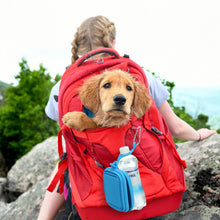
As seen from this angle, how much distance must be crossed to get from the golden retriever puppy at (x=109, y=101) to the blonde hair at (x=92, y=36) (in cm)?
63

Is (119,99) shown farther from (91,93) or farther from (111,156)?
(111,156)

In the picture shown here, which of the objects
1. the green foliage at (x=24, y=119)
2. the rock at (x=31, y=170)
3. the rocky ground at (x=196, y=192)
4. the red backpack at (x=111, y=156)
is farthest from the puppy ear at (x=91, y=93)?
the green foliage at (x=24, y=119)

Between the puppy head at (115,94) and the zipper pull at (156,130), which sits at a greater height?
the puppy head at (115,94)

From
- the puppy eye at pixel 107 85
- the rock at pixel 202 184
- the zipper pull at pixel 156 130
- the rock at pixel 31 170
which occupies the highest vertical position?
the puppy eye at pixel 107 85

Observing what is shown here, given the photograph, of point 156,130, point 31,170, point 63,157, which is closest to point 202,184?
point 156,130

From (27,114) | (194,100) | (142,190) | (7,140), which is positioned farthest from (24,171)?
(7,140)

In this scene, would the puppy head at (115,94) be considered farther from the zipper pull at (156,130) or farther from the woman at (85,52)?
the woman at (85,52)

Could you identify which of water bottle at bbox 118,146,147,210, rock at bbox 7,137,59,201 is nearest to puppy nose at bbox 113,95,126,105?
water bottle at bbox 118,146,147,210

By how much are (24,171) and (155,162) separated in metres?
5.10

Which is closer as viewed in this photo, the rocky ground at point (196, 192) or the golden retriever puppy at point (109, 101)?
the golden retriever puppy at point (109, 101)

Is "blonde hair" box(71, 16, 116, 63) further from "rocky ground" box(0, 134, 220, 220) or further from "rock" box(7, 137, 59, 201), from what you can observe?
"rock" box(7, 137, 59, 201)

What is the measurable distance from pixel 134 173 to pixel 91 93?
0.62m

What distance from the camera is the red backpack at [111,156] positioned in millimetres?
1506

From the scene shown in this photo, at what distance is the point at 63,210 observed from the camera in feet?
8.26
